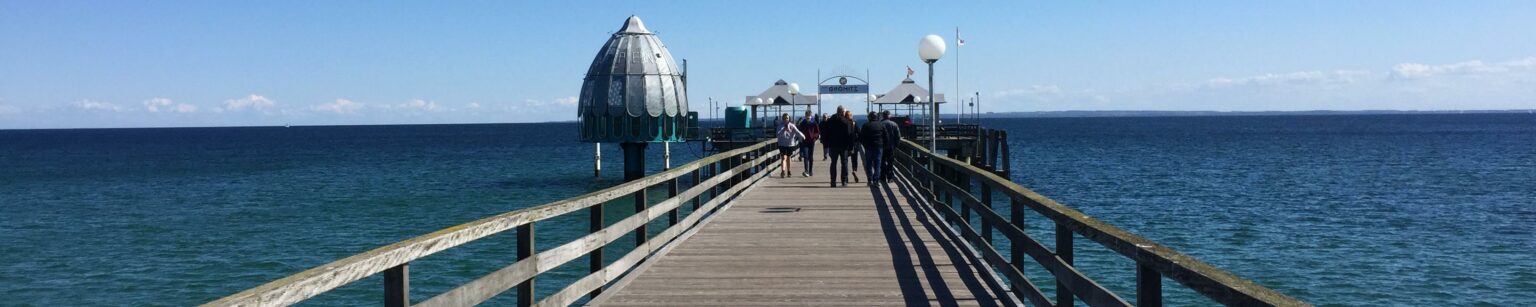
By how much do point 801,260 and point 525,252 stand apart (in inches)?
152

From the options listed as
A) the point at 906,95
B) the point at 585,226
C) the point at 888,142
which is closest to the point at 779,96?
the point at 906,95

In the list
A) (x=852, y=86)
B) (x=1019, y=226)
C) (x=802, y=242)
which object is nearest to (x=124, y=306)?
(x=802, y=242)

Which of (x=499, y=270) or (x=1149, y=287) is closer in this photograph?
(x=1149, y=287)

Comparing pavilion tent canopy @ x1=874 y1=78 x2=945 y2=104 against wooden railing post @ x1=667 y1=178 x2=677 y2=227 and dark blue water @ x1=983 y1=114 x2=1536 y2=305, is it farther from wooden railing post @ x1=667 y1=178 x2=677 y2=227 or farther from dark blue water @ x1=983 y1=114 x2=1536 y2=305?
wooden railing post @ x1=667 y1=178 x2=677 y2=227

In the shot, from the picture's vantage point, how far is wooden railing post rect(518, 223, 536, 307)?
19.6 ft

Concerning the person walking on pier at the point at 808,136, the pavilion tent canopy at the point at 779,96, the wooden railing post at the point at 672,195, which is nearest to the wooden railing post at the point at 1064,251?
the wooden railing post at the point at 672,195

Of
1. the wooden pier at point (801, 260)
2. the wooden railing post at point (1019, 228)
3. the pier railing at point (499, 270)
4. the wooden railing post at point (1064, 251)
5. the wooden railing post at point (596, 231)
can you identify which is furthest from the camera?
the wooden railing post at point (596, 231)

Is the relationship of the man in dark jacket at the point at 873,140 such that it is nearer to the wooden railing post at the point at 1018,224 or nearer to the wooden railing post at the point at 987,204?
the wooden railing post at the point at 987,204

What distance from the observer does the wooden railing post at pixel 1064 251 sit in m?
5.75

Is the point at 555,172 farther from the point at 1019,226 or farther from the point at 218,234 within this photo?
the point at 1019,226

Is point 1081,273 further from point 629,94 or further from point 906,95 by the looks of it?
point 906,95

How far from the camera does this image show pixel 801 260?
9562 mm

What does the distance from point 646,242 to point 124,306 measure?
10842mm

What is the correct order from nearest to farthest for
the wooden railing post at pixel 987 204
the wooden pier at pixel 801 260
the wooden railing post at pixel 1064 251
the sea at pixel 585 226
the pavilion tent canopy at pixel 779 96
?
the wooden pier at pixel 801 260 → the wooden railing post at pixel 1064 251 → the wooden railing post at pixel 987 204 → the sea at pixel 585 226 → the pavilion tent canopy at pixel 779 96
